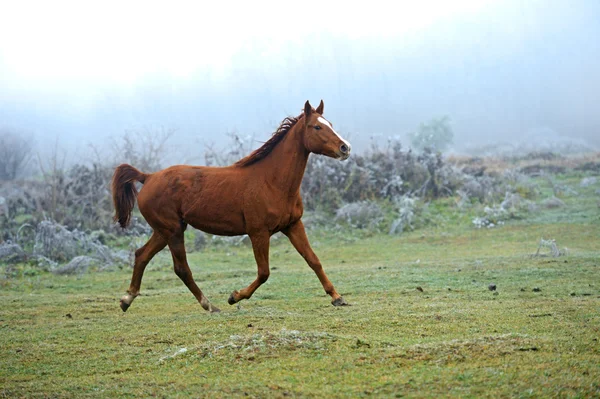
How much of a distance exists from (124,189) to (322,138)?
9.43 ft

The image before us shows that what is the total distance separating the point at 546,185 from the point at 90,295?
17.3 m

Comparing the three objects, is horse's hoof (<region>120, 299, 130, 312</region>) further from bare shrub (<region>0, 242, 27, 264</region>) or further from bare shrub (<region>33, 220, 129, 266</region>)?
bare shrub (<region>0, 242, 27, 264</region>)

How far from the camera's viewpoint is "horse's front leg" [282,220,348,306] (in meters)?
9.31

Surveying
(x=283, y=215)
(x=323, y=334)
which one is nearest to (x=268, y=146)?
(x=283, y=215)

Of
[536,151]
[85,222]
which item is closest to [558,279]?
[85,222]

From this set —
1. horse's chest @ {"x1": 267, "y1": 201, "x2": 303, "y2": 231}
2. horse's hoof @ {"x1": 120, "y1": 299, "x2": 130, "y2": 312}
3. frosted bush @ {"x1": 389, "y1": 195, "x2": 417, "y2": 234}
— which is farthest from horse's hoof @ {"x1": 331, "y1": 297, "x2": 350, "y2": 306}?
frosted bush @ {"x1": 389, "y1": 195, "x2": 417, "y2": 234}

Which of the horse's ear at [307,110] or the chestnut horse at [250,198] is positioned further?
the horse's ear at [307,110]

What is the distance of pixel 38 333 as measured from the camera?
859cm

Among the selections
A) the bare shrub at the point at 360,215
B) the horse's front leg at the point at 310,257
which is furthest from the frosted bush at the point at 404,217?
the horse's front leg at the point at 310,257

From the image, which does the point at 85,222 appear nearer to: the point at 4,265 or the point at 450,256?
the point at 4,265

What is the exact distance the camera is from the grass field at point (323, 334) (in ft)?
18.6

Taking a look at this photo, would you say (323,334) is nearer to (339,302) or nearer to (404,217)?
(339,302)

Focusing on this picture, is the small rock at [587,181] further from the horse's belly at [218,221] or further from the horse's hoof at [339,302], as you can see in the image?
the horse's belly at [218,221]

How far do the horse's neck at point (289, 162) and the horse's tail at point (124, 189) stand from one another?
1.81m
